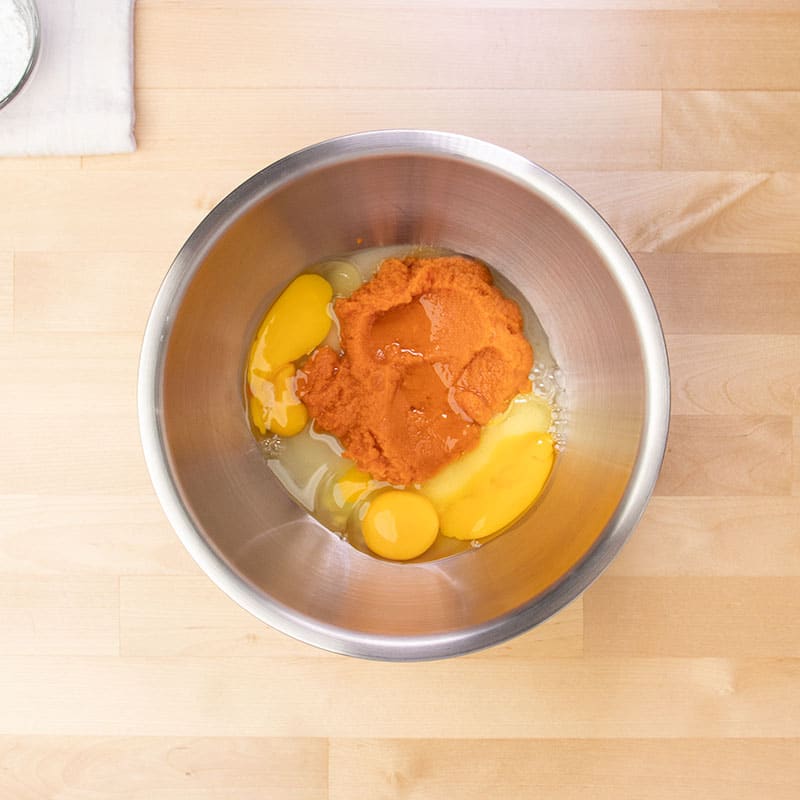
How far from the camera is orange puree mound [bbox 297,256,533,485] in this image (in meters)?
1.01

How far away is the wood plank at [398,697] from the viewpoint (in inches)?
42.1

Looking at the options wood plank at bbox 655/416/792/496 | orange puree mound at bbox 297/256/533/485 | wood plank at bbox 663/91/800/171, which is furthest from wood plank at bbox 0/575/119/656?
wood plank at bbox 663/91/800/171

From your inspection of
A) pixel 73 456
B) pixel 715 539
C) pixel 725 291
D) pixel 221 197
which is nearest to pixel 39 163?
pixel 221 197

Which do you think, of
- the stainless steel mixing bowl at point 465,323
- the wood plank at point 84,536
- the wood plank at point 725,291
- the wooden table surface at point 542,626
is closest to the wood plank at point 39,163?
the wooden table surface at point 542,626

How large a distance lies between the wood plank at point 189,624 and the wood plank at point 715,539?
0.12m

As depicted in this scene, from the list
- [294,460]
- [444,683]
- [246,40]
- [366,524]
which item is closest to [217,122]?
[246,40]

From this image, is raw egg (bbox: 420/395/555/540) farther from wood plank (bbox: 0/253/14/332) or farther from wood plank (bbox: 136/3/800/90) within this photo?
wood plank (bbox: 0/253/14/332)

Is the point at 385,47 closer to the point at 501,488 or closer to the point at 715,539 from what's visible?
the point at 501,488

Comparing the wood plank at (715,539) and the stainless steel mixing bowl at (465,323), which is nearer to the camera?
the stainless steel mixing bowl at (465,323)

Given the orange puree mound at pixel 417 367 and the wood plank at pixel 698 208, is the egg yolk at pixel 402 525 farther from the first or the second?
the wood plank at pixel 698 208

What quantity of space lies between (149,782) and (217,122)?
3.06 feet

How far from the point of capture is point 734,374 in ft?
3.51

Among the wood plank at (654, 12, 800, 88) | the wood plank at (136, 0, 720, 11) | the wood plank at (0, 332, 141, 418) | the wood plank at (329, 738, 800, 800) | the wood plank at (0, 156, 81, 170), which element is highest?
the wood plank at (136, 0, 720, 11)

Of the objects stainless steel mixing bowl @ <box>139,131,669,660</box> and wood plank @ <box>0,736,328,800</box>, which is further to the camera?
wood plank @ <box>0,736,328,800</box>
